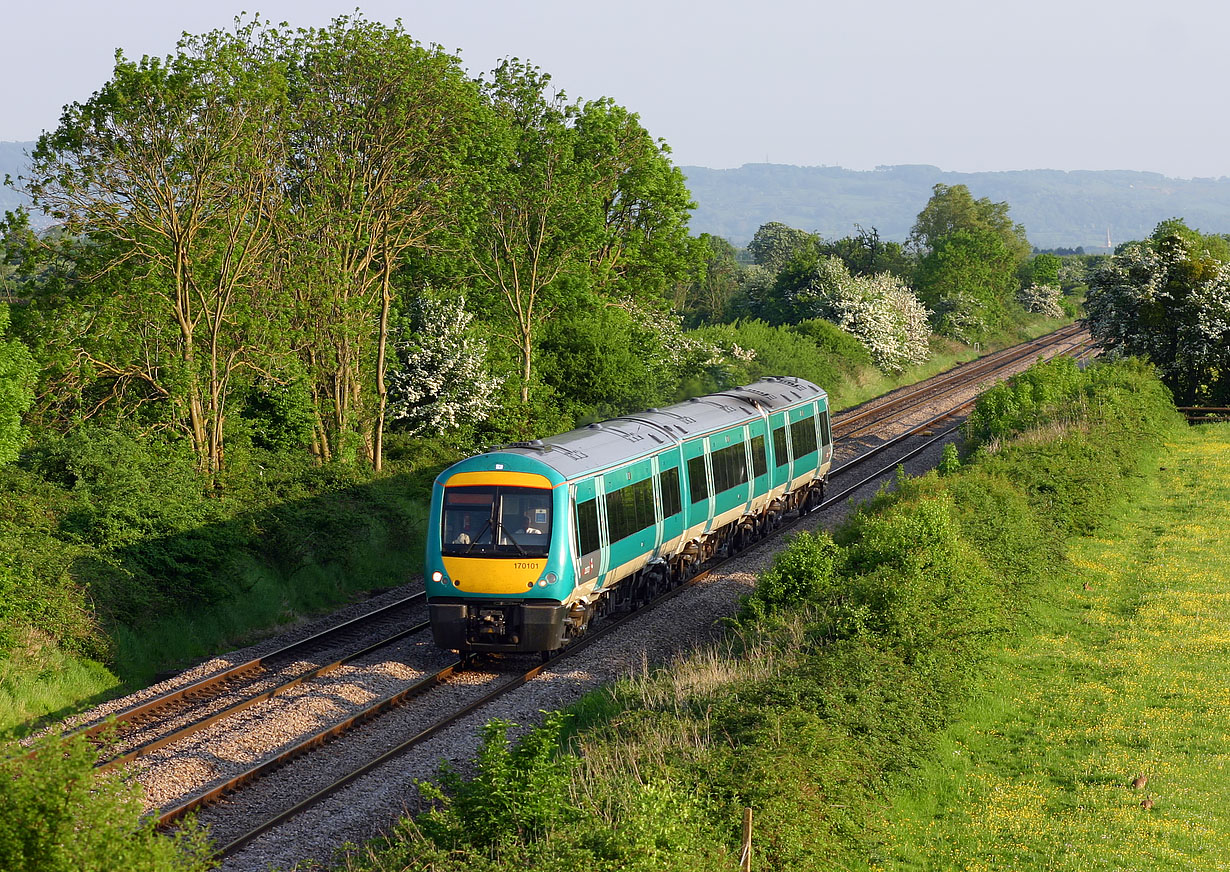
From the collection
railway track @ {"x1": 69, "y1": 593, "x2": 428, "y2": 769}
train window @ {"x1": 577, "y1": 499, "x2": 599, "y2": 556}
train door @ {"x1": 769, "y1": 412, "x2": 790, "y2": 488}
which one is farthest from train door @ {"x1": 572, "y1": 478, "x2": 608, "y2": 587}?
train door @ {"x1": 769, "y1": 412, "x2": 790, "y2": 488}

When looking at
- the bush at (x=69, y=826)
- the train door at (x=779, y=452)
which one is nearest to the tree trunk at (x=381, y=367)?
the train door at (x=779, y=452)

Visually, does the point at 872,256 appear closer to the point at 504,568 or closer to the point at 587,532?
the point at 587,532

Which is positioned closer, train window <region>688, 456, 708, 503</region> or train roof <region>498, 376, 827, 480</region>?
train roof <region>498, 376, 827, 480</region>

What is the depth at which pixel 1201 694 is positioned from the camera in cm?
1669

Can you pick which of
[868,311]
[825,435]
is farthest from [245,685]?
[868,311]

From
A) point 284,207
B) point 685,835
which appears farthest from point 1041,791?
point 284,207

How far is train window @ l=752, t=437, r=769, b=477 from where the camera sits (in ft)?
87.2

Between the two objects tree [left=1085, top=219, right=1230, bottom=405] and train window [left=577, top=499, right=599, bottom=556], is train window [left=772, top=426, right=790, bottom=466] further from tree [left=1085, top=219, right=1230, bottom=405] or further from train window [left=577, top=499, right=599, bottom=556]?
tree [left=1085, top=219, right=1230, bottom=405]

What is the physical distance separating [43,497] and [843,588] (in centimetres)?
1419

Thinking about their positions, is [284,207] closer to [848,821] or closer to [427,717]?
[427,717]

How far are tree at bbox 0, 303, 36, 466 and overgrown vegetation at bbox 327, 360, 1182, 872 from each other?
36.3 ft

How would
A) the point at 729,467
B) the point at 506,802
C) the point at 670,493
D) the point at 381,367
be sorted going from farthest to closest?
the point at 381,367
the point at 729,467
the point at 670,493
the point at 506,802

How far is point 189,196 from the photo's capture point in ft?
76.4

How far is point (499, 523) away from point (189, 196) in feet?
35.6
